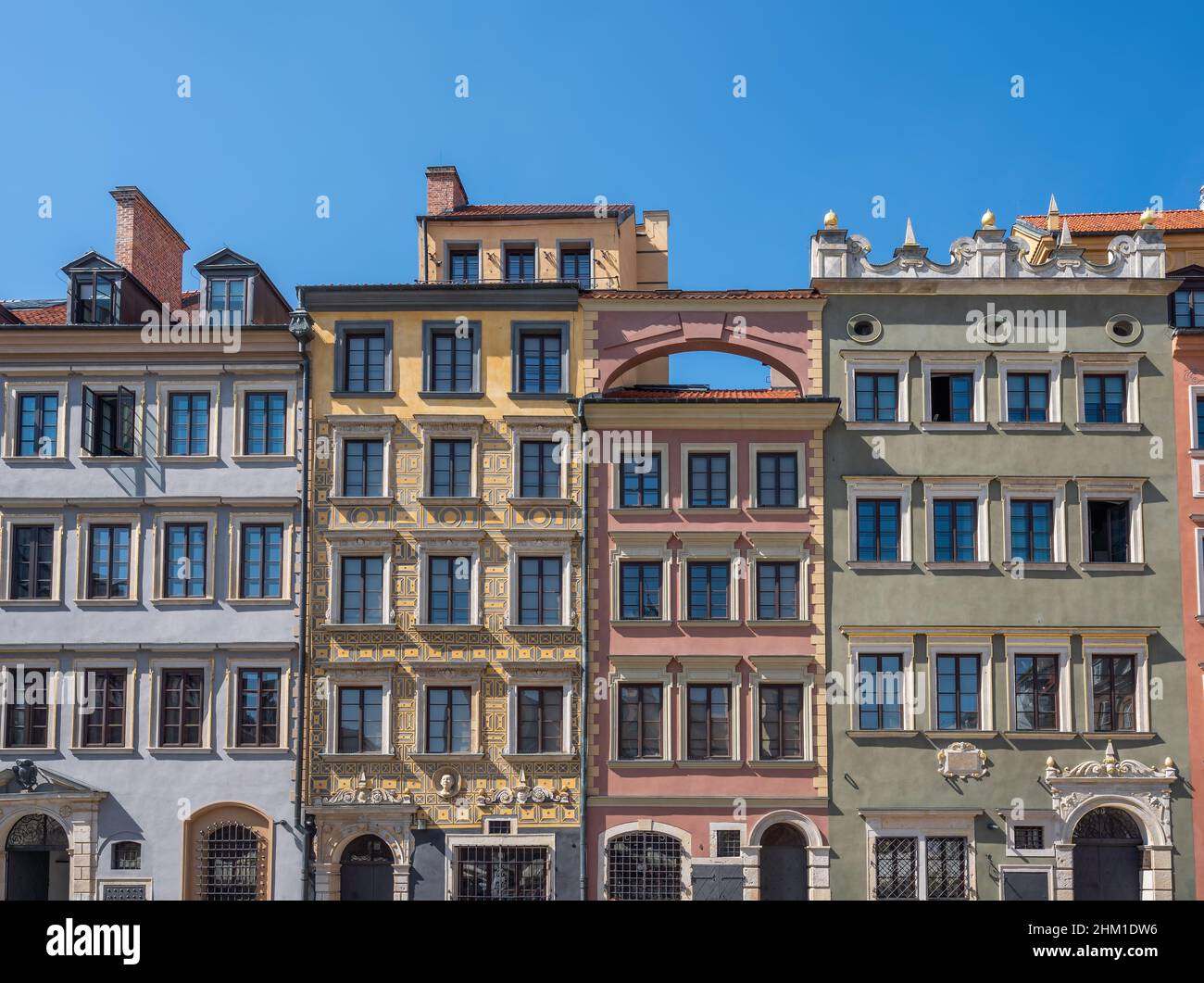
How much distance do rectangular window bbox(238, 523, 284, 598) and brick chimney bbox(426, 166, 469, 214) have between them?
457 inches

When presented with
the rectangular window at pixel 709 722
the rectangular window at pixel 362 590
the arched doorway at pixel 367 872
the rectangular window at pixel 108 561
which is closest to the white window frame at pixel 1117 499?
the rectangular window at pixel 709 722

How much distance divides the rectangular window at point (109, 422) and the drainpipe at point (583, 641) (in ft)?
39.4

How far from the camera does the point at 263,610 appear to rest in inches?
1453

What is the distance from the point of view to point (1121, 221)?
41844 millimetres

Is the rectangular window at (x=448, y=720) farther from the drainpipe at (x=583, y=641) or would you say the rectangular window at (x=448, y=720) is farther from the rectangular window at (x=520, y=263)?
the rectangular window at (x=520, y=263)

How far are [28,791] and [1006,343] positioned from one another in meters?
27.7

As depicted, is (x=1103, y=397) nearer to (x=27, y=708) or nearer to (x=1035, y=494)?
(x=1035, y=494)

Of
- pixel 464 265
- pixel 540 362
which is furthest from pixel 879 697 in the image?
pixel 464 265

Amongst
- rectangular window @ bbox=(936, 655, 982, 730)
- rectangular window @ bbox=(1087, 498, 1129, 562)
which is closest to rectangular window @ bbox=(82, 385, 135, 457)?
rectangular window @ bbox=(936, 655, 982, 730)

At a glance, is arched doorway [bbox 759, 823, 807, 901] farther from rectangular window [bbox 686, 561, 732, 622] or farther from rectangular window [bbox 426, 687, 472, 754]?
rectangular window [bbox 426, 687, 472, 754]

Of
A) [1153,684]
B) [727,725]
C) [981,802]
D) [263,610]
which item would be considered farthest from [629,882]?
[1153,684]

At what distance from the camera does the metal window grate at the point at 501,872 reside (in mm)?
35500

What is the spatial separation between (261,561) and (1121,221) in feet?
86.7

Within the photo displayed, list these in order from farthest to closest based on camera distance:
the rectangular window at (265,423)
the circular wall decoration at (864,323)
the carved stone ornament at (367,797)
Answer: the circular wall decoration at (864,323), the rectangular window at (265,423), the carved stone ornament at (367,797)
